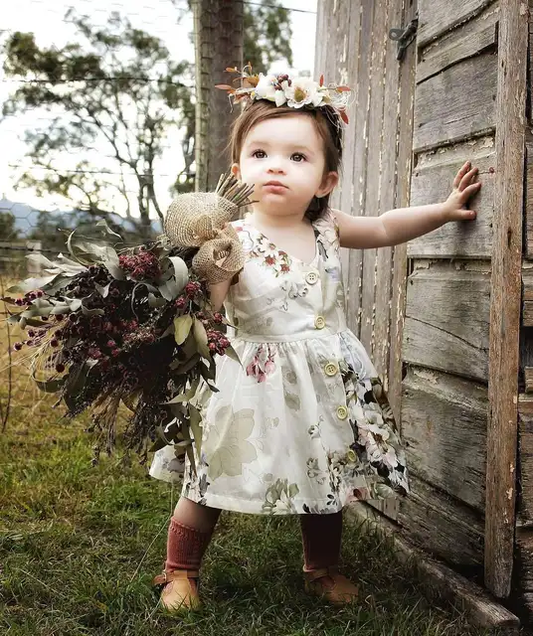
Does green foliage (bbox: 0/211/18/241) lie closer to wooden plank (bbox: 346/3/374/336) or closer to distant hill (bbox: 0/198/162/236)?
distant hill (bbox: 0/198/162/236)

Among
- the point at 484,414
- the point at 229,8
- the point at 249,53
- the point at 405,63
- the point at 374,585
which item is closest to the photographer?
the point at 484,414

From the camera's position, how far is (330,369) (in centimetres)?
214

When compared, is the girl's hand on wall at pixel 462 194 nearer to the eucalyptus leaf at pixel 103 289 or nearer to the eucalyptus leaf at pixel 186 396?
the eucalyptus leaf at pixel 186 396

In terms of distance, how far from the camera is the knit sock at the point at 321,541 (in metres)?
2.26

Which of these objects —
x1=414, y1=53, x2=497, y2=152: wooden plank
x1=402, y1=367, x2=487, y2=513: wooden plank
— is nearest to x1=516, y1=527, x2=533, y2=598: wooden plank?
x1=402, y1=367, x2=487, y2=513: wooden plank

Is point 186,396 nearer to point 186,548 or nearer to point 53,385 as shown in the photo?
point 53,385

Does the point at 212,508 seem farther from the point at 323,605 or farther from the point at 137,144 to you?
the point at 137,144

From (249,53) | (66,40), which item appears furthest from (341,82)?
(249,53)

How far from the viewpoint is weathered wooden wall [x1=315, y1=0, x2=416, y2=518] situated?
2.73 metres

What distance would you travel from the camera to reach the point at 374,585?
2.32m

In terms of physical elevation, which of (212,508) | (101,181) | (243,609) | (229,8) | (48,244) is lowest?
(243,609)

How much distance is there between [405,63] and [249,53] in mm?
6496

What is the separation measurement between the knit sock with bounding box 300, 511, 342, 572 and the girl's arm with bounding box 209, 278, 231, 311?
696 millimetres

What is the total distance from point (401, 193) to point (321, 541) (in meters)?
1.21
